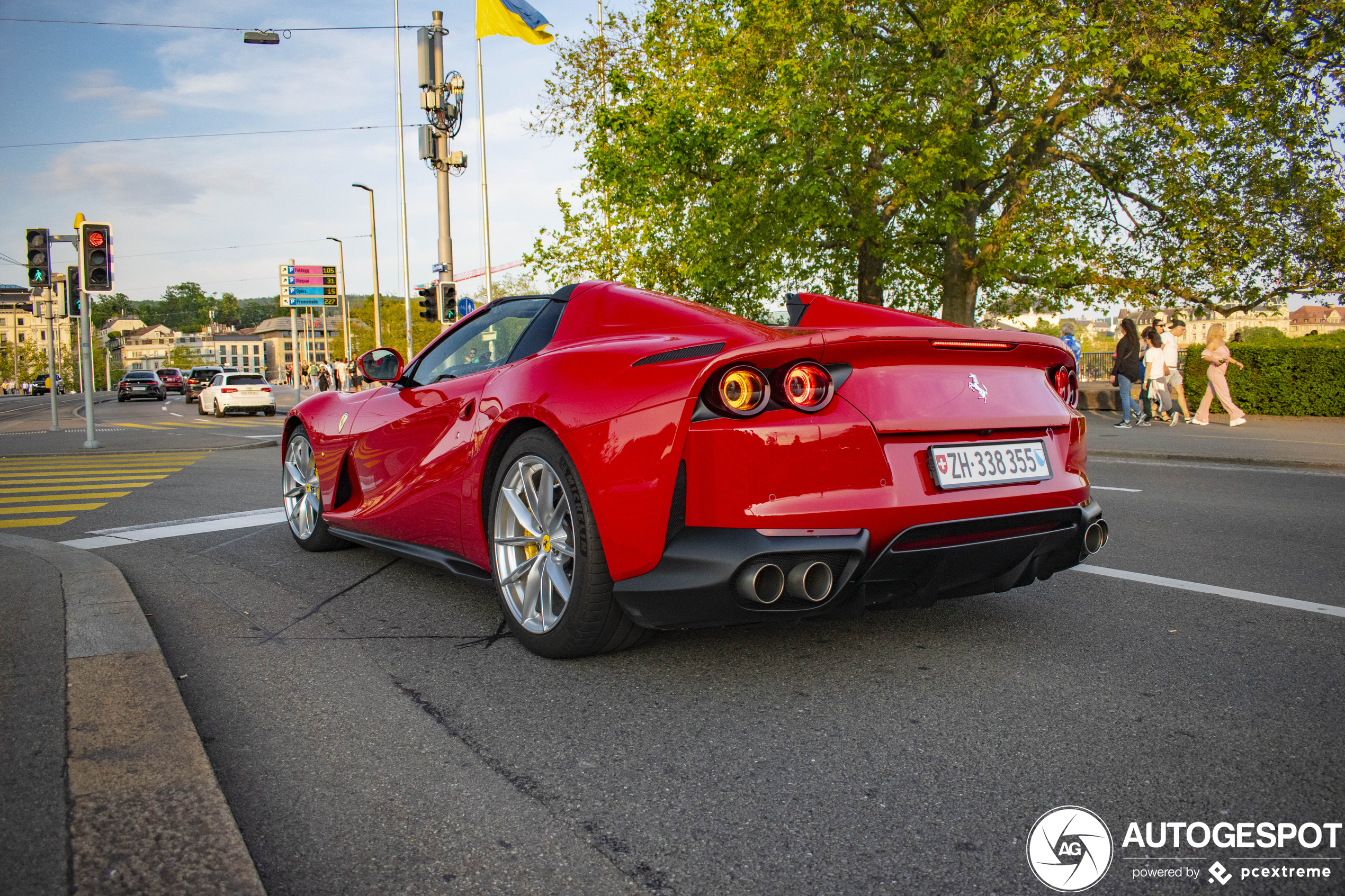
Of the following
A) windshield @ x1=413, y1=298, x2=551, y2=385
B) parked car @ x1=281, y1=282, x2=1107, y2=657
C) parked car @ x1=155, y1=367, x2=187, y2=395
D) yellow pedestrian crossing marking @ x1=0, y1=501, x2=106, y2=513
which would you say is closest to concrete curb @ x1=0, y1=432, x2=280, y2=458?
yellow pedestrian crossing marking @ x1=0, y1=501, x2=106, y2=513

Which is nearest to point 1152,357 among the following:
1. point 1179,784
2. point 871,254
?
point 871,254

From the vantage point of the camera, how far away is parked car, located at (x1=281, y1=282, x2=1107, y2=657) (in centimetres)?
276

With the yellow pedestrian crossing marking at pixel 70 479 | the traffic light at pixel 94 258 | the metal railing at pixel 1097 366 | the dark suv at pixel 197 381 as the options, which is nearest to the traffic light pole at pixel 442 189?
the traffic light at pixel 94 258

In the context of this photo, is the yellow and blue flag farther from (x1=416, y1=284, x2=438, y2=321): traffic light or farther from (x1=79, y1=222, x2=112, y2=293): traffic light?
(x1=79, y1=222, x2=112, y2=293): traffic light

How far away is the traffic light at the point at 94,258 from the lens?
598 inches

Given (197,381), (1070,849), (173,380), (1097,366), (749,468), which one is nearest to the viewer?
(1070,849)

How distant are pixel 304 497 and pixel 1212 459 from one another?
9.62 metres

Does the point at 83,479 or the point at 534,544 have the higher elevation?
the point at 534,544

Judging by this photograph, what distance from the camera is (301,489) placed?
5637 millimetres

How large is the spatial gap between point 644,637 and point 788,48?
17756 mm

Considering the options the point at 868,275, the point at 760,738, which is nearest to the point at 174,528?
the point at 760,738

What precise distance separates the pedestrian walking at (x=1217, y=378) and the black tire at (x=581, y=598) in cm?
1480

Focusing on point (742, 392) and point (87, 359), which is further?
point (87, 359)

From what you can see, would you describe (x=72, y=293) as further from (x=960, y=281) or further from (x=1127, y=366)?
(x=1127, y=366)
